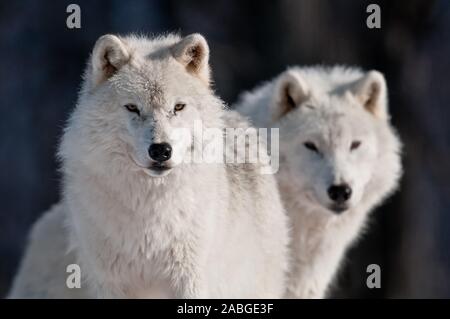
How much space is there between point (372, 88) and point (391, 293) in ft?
25.2

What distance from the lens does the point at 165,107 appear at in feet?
21.3

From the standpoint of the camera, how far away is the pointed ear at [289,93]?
29.2 ft

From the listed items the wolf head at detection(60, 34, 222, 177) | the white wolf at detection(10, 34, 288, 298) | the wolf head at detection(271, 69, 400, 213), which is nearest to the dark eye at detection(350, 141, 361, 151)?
the wolf head at detection(271, 69, 400, 213)

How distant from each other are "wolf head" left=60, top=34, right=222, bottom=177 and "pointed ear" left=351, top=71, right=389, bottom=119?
2.50 m

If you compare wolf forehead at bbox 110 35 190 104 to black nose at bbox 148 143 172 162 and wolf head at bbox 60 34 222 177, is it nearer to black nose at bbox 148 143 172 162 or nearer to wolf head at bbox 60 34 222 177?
wolf head at bbox 60 34 222 177

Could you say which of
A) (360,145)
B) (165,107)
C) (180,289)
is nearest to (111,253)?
(180,289)

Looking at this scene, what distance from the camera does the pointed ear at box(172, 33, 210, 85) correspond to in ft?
22.3

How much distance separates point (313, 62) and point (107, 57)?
8.78 meters

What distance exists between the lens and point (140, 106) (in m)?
6.48

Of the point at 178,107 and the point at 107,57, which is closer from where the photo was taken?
the point at 178,107

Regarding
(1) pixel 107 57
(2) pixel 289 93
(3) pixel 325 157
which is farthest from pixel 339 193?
(1) pixel 107 57

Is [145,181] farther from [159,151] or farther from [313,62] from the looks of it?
[313,62]

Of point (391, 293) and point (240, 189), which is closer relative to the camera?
point (240, 189)
